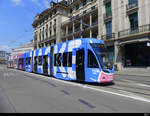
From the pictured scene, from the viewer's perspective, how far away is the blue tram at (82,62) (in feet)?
26.3

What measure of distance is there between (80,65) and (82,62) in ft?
0.97

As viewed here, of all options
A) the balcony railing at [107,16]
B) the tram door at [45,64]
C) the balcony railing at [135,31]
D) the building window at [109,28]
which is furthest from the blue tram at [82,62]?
the balcony railing at [107,16]

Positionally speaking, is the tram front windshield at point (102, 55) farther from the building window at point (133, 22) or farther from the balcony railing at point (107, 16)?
→ the balcony railing at point (107, 16)

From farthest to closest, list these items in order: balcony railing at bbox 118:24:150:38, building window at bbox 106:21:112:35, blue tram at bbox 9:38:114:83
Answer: building window at bbox 106:21:112:35 → balcony railing at bbox 118:24:150:38 → blue tram at bbox 9:38:114:83

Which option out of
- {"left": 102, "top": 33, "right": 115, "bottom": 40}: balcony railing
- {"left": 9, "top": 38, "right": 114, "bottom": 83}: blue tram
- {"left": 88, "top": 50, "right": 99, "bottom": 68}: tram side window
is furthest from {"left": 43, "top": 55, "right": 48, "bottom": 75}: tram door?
{"left": 102, "top": 33, "right": 115, "bottom": 40}: balcony railing

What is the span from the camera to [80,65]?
8.91 m

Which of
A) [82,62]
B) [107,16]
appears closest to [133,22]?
[107,16]

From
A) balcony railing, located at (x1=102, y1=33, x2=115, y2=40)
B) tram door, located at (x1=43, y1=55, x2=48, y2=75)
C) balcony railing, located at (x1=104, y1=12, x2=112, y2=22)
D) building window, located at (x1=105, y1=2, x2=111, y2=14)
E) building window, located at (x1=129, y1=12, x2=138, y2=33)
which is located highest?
building window, located at (x1=105, y1=2, x2=111, y2=14)

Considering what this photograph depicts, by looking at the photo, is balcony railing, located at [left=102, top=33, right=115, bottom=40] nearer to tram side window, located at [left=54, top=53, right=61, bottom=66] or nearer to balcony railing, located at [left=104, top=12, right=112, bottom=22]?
balcony railing, located at [left=104, top=12, right=112, bottom=22]

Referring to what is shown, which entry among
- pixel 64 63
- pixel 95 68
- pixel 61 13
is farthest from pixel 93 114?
pixel 61 13

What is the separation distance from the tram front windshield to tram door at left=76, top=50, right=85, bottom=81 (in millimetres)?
950

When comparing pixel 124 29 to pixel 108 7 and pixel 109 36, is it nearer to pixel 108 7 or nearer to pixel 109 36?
pixel 109 36

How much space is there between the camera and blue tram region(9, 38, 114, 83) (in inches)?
316

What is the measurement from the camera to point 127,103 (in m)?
4.81
